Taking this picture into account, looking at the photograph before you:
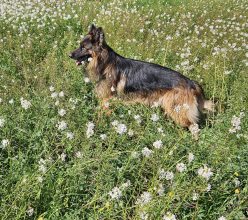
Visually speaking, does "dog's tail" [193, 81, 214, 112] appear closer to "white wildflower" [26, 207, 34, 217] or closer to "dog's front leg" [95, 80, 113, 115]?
"dog's front leg" [95, 80, 113, 115]

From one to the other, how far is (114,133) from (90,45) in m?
2.78

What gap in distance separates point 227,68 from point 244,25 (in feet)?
12.3

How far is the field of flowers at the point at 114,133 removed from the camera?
2994mm

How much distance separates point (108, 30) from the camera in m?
8.88

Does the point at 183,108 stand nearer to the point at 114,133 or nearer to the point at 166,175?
the point at 114,133

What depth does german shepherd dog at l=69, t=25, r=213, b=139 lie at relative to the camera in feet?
17.4

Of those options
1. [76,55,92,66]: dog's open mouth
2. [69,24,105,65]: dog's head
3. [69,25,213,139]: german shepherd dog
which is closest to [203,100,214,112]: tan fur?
[69,25,213,139]: german shepherd dog

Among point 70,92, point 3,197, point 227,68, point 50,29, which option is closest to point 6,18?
point 50,29

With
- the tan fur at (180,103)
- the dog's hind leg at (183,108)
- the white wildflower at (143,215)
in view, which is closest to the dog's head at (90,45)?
the tan fur at (180,103)

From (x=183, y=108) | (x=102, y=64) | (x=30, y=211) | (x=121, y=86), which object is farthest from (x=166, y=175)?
(x=102, y=64)

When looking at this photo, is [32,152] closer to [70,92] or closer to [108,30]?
[70,92]

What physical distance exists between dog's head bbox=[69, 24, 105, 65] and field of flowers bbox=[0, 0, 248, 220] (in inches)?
14.7

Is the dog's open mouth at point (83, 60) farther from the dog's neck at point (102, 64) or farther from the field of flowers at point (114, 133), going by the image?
the field of flowers at point (114, 133)

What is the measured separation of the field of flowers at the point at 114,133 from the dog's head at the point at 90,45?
1.22 ft
